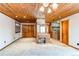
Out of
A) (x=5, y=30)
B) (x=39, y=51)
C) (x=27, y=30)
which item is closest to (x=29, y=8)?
(x=39, y=51)

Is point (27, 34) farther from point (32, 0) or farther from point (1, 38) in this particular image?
point (32, 0)

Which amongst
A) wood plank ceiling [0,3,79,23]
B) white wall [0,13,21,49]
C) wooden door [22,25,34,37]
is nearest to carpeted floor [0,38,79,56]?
white wall [0,13,21,49]

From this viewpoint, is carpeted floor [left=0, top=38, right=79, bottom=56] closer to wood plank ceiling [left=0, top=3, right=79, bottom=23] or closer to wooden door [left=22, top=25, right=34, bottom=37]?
wood plank ceiling [left=0, top=3, right=79, bottom=23]

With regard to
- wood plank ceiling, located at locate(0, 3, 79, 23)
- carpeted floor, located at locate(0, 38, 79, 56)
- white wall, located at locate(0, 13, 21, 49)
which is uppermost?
wood plank ceiling, located at locate(0, 3, 79, 23)

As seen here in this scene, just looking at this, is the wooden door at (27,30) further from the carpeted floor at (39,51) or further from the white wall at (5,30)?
the carpeted floor at (39,51)

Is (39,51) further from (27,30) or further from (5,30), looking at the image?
(27,30)

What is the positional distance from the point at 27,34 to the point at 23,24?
1735 millimetres

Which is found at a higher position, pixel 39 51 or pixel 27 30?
pixel 27 30

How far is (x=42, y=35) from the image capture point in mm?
10875

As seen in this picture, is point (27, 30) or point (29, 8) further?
point (27, 30)

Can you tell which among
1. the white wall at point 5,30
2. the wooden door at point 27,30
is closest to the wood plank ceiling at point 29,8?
the white wall at point 5,30

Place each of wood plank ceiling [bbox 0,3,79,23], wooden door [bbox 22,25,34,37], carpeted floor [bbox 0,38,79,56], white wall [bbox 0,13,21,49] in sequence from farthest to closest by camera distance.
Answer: wooden door [bbox 22,25,34,37] → white wall [bbox 0,13,21,49] → carpeted floor [bbox 0,38,79,56] → wood plank ceiling [bbox 0,3,79,23]

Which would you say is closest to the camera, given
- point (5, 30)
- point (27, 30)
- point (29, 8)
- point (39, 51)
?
point (29, 8)

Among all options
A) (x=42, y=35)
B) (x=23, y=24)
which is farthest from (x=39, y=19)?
(x=23, y=24)
